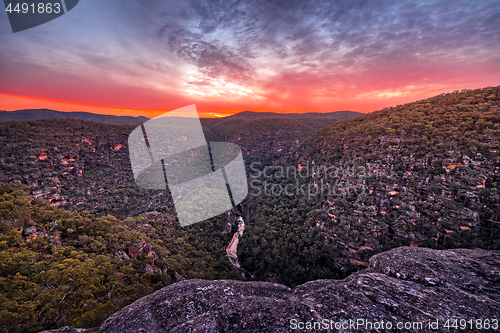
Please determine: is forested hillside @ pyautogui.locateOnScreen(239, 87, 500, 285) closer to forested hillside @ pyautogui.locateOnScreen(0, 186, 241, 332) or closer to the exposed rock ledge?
the exposed rock ledge

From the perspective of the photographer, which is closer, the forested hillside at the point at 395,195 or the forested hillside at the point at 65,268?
the forested hillside at the point at 65,268

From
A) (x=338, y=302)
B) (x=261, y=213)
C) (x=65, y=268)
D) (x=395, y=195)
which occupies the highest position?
(x=338, y=302)

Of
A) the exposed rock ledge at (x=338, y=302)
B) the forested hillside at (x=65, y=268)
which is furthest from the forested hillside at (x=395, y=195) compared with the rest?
the forested hillside at (x=65, y=268)

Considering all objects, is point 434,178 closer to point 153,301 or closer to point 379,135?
point 379,135

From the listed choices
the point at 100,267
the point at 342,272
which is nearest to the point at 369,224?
the point at 342,272

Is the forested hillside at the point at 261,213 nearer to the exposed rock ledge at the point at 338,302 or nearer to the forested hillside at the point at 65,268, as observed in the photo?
the forested hillside at the point at 65,268

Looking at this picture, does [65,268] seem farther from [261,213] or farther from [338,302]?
[261,213]

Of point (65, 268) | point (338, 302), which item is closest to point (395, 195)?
point (338, 302)

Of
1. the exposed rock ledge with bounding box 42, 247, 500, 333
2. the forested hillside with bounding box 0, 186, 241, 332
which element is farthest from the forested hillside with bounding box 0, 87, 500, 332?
the exposed rock ledge with bounding box 42, 247, 500, 333
